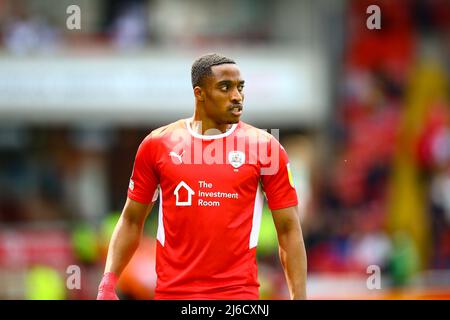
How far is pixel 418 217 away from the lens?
20.6m

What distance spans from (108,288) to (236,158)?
3.40 feet

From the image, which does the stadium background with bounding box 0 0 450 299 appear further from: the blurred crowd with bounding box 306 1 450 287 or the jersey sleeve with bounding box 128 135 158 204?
the jersey sleeve with bounding box 128 135 158 204

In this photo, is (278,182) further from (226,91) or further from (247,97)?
(247,97)

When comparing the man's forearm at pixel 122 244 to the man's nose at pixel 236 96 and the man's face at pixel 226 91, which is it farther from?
the man's nose at pixel 236 96

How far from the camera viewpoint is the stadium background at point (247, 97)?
2078 centimetres

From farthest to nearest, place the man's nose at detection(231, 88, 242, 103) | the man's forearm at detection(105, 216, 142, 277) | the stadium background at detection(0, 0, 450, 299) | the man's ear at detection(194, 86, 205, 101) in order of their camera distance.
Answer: the stadium background at detection(0, 0, 450, 299)
the man's forearm at detection(105, 216, 142, 277)
the man's ear at detection(194, 86, 205, 101)
the man's nose at detection(231, 88, 242, 103)

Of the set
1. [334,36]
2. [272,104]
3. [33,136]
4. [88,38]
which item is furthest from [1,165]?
[334,36]

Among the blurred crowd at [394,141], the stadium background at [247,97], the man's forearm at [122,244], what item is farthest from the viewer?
the stadium background at [247,97]

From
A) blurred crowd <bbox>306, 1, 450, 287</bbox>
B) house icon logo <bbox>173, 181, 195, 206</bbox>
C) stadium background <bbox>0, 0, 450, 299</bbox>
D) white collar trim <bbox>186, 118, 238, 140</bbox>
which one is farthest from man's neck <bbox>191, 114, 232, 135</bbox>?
stadium background <bbox>0, 0, 450, 299</bbox>

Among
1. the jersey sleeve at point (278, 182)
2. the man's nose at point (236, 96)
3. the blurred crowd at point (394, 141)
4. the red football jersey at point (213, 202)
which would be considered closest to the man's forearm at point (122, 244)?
the red football jersey at point (213, 202)

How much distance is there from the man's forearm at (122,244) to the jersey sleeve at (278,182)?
0.82 metres

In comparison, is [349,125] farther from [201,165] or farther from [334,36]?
[201,165]

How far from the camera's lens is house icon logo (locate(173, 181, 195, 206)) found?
6.60 metres

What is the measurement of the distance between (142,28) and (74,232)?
4.93 meters
